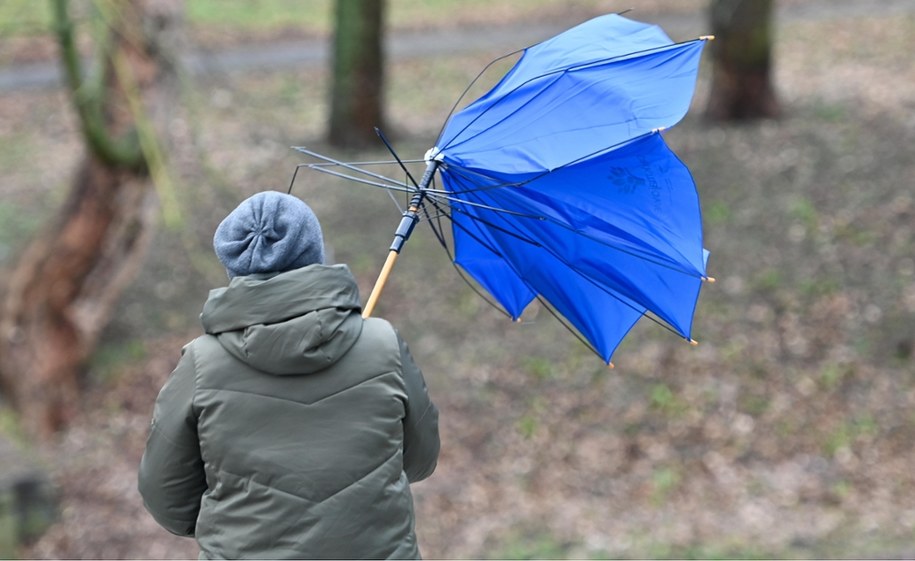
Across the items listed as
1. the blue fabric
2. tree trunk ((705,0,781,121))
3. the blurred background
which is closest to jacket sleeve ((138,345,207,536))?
the blue fabric

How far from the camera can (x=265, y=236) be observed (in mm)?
2492

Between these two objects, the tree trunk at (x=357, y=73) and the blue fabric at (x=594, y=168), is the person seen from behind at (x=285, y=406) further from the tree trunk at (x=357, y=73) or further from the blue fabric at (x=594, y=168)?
the tree trunk at (x=357, y=73)

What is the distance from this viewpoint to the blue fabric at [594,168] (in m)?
3.20

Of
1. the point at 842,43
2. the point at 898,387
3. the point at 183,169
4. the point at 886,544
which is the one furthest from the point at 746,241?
the point at 842,43

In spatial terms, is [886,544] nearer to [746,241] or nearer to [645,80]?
[746,241]

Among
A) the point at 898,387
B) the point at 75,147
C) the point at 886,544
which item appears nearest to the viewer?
the point at 886,544

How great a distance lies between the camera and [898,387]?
8.16 meters

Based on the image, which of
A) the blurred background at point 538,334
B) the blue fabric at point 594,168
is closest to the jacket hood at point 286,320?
the blue fabric at point 594,168

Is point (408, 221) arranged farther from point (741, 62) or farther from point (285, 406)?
point (741, 62)

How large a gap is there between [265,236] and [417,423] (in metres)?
0.59

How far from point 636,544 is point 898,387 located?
8.95 ft

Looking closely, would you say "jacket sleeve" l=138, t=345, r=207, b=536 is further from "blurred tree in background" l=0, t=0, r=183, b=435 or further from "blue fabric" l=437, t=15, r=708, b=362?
"blurred tree in background" l=0, t=0, r=183, b=435

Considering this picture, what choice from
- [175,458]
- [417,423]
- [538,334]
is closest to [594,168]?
[417,423]

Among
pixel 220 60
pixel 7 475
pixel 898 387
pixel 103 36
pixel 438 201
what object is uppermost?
pixel 438 201
